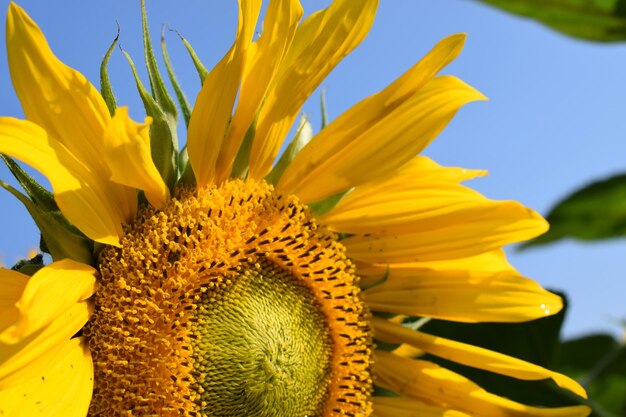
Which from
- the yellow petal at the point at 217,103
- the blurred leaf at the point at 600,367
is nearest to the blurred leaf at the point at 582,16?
the yellow petal at the point at 217,103

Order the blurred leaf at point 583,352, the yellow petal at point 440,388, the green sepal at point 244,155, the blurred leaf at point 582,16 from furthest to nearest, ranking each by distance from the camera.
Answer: the blurred leaf at point 583,352
the yellow petal at point 440,388
the blurred leaf at point 582,16
the green sepal at point 244,155

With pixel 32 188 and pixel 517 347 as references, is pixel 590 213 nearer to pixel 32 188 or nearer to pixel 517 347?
pixel 517 347

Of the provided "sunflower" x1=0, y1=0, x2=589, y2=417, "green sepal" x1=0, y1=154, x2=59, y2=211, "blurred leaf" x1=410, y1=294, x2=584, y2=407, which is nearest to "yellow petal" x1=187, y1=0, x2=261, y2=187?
"sunflower" x1=0, y1=0, x2=589, y2=417

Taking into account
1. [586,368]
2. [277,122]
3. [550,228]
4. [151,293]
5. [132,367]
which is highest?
[277,122]

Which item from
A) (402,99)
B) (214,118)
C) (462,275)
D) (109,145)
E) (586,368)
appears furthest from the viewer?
(586,368)

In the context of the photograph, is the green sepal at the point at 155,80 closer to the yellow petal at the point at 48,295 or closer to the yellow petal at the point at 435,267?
the yellow petal at the point at 48,295

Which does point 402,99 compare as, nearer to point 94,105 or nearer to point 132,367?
point 94,105

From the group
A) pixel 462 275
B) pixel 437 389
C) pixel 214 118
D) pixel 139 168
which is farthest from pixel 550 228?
pixel 139 168
